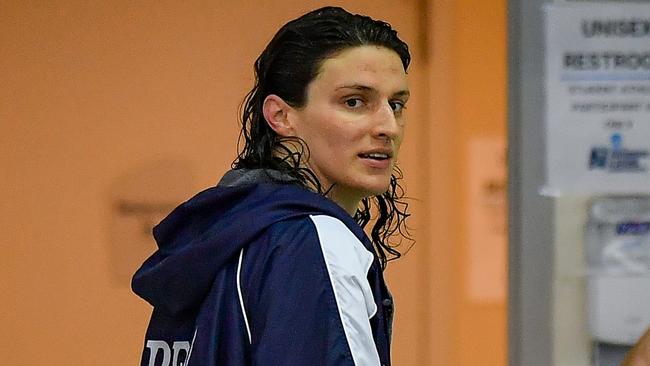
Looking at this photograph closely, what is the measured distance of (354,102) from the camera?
1338 millimetres

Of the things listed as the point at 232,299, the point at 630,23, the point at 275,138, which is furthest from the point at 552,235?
the point at 275,138

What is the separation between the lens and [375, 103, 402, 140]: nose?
4.36 ft

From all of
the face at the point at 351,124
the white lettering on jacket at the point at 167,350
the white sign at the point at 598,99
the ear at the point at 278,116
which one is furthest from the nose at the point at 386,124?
the white sign at the point at 598,99

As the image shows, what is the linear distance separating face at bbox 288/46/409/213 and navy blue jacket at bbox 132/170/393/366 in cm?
8

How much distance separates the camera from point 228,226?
1200 mm

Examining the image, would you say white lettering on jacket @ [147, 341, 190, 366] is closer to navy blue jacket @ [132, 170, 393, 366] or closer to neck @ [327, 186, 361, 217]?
navy blue jacket @ [132, 170, 393, 366]

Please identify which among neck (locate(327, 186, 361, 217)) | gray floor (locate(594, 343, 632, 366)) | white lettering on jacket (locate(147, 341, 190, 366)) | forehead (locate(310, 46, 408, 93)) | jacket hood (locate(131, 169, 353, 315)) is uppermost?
forehead (locate(310, 46, 408, 93))

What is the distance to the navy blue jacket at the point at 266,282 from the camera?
1.12m

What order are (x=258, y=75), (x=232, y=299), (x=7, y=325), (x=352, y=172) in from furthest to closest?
(x=7, y=325), (x=258, y=75), (x=352, y=172), (x=232, y=299)

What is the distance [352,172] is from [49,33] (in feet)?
4.31

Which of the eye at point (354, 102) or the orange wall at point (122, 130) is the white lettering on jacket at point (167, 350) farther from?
the orange wall at point (122, 130)

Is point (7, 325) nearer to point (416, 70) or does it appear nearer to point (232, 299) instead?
point (416, 70)

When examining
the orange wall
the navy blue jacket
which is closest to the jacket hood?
the navy blue jacket

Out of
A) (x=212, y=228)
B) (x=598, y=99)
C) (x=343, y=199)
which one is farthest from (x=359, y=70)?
→ (x=598, y=99)
